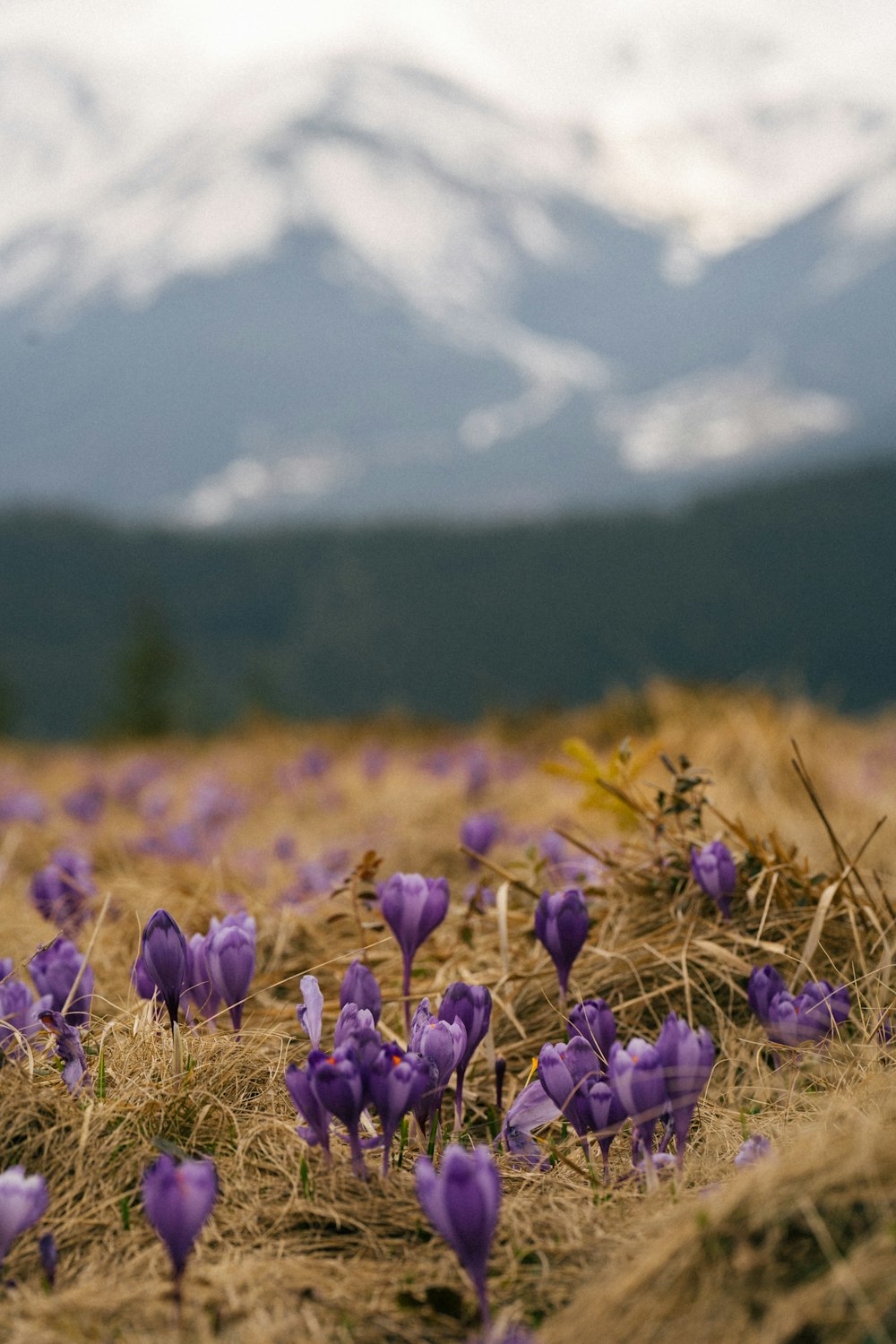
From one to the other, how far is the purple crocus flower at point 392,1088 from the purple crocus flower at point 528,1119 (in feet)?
0.85

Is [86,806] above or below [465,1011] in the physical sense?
above

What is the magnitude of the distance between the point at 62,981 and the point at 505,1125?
83 cm

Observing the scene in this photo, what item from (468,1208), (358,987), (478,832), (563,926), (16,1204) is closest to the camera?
(468,1208)

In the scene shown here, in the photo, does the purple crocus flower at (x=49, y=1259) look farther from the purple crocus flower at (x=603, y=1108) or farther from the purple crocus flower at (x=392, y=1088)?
the purple crocus flower at (x=603, y=1108)

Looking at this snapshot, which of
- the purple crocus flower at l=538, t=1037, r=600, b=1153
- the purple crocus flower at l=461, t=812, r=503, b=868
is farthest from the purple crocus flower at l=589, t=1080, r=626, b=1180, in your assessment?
the purple crocus flower at l=461, t=812, r=503, b=868

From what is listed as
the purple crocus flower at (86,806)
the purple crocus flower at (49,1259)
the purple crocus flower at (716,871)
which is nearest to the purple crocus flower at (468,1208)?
the purple crocus flower at (49,1259)

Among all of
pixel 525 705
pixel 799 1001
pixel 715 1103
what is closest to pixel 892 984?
pixel 799 1001

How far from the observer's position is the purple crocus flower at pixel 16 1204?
1.35m

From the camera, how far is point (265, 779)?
792 centimetres

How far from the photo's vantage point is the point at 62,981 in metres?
2.06

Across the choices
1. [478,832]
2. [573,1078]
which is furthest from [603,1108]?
[478,832]

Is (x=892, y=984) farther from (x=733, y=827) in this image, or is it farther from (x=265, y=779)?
(x=265, y=779)

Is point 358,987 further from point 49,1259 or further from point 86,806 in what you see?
A: point 86,806

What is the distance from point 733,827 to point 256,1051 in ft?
3.93
